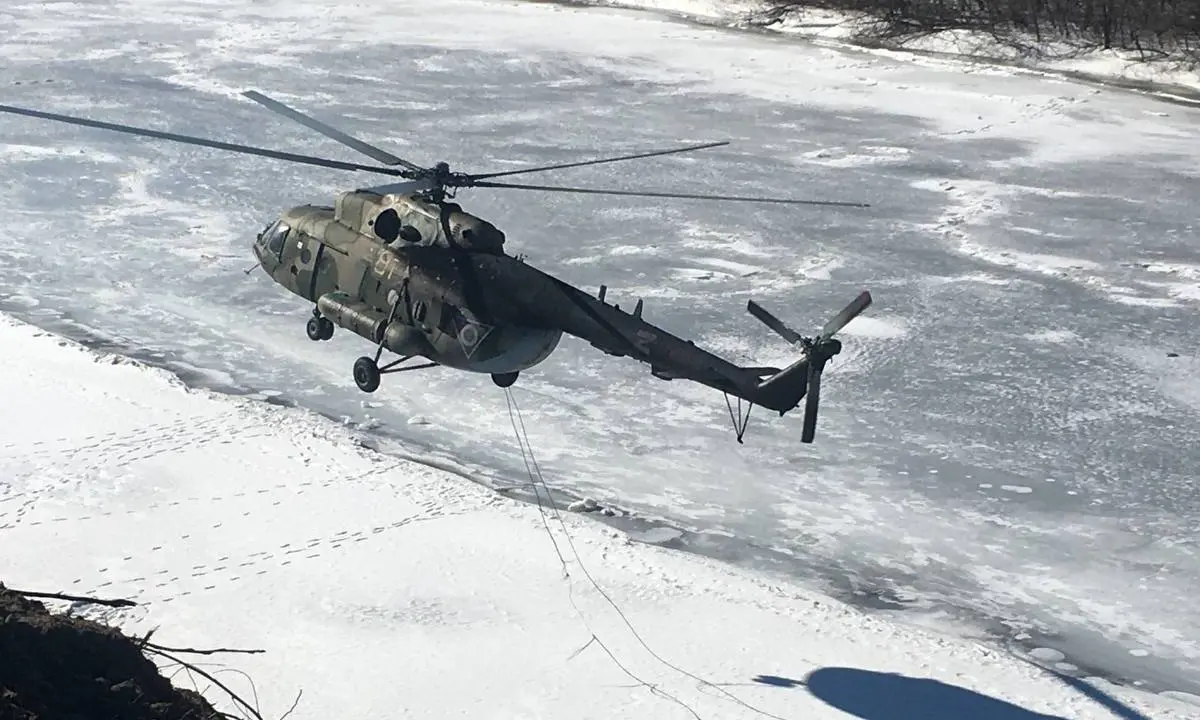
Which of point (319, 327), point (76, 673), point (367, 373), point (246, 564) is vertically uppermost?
point (76, 673)

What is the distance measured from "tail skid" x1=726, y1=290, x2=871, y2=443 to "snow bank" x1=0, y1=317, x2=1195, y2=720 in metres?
1.97

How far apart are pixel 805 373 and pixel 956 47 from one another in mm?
21195

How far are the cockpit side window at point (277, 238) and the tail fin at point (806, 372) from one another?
14.3 feet

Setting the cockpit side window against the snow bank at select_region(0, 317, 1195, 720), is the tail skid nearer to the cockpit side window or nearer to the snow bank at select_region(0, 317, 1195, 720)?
the snow bank at select_region(0, 317, 1195, 720)

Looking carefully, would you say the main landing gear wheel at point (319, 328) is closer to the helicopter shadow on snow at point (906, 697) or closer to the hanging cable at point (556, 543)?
the hanging cable at point (556, 543)

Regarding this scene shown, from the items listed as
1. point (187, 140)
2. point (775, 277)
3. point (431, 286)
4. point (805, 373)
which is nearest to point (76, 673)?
point (187, 140)

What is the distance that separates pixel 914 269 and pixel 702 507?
6172 millimetres

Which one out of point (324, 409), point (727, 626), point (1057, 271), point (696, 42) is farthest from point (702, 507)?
point (696, 42)

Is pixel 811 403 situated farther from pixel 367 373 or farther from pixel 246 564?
pixel 246 564

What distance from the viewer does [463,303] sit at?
10734 mm

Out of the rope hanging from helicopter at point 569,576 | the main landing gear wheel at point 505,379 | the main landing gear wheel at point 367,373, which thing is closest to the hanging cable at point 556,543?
the rope hanging from helicopter at point 569,576

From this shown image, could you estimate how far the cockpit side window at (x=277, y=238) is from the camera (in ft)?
40.3

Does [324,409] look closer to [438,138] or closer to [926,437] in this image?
[926,437]

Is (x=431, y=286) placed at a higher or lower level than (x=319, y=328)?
higher
